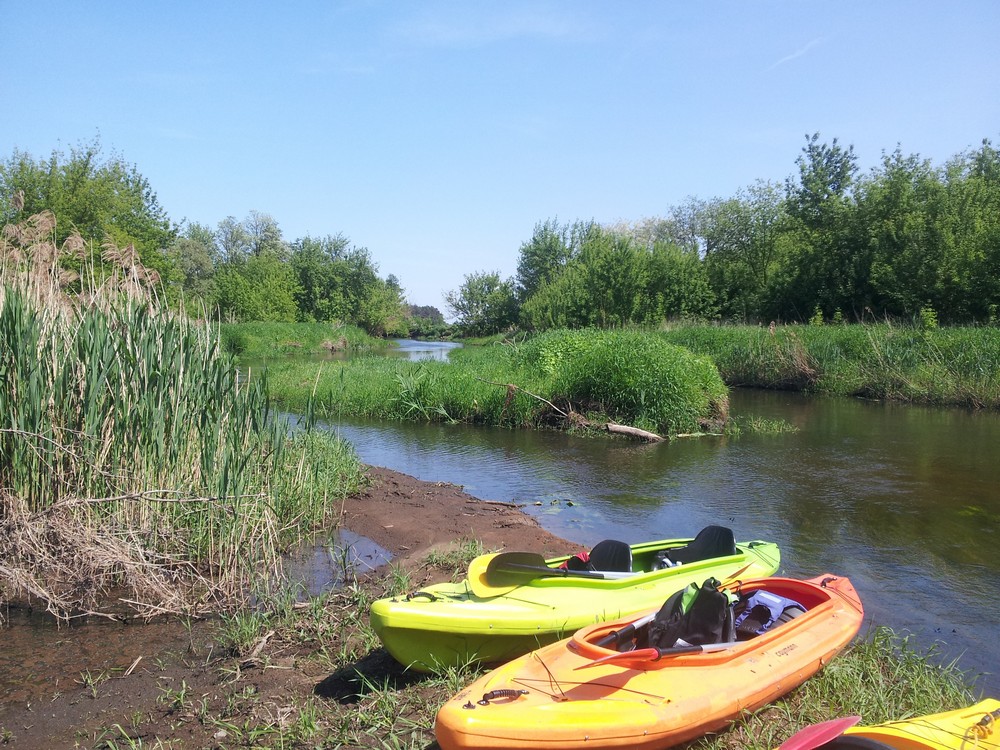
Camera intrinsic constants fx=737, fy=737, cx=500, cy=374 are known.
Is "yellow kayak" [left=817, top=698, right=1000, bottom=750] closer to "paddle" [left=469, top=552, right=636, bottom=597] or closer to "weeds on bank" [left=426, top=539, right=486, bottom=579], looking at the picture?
"paddle" [left=469, top=552, right=636, bottom=597]

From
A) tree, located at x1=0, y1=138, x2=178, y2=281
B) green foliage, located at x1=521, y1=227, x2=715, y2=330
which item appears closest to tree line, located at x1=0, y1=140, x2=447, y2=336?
tree, located at x1=0, y1=138, x2=178, y2=281

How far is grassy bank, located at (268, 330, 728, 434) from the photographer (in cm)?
1451

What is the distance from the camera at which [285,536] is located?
6914 millimetres

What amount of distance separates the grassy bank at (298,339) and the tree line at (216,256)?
2.22m

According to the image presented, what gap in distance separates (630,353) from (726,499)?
559 centimetres

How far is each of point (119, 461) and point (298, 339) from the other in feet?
124

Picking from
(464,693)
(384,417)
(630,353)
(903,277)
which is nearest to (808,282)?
(903,277)

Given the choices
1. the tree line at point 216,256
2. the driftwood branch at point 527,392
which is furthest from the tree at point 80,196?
the driftwood branch at point 527,392

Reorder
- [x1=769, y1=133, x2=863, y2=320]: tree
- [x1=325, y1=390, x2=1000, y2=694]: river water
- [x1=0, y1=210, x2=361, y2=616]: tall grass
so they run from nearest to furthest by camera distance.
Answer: [x1=0, y1=210, x2=361, y2=616]: tall grass, [x1=325, y1=390, x2=1000, y2=694]: river water, [x1=769, y1=133, x2=863, y2=320]: tree

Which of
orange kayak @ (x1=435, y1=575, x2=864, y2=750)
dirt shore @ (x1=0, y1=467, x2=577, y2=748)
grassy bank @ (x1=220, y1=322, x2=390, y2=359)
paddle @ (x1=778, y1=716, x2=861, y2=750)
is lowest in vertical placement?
dirt shore @ (x1=0, y1=467, x2=577, y2=748)

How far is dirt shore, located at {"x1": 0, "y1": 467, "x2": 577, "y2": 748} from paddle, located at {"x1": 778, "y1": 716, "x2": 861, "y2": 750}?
238 cm

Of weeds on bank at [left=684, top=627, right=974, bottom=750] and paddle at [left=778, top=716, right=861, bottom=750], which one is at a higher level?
paddle at [left=778, top=716, right=861, bottom=750]

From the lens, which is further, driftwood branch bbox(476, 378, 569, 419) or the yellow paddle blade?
driftwood branch bbox(476, 378, 569, 419)

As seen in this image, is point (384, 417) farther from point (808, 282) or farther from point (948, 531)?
point (808, 282)
